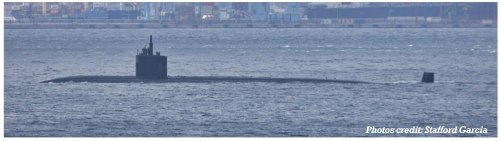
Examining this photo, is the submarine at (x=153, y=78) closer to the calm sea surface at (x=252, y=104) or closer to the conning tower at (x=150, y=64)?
the conning tower at (x=150, y=64)

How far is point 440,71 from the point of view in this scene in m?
67.4

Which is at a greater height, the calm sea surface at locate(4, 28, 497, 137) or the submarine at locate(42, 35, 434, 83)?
the submarine at locate(42, 35, 434, 83)

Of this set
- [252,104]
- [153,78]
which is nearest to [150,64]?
[153,78]

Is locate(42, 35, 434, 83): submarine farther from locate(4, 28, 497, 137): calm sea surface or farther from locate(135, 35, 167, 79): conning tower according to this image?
locate(4, 28, 497, 137): calm sea surface

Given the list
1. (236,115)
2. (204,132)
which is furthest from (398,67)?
(204,132)

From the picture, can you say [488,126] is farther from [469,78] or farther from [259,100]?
[469,78]

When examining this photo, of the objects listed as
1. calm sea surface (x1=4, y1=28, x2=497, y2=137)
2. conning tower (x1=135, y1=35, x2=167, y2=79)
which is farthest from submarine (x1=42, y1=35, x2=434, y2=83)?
calm sea surface (x1=4, y1=28, x2=497, y2=137)

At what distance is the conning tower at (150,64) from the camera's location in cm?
4995

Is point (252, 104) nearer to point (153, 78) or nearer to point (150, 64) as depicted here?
point (150, 64)

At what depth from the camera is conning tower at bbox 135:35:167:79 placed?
50.0m

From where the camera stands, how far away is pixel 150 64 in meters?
50.9

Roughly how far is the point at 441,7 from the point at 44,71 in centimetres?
13808

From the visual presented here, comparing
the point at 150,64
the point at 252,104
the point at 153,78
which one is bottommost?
the point at 252,104

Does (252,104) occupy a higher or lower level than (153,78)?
lower
